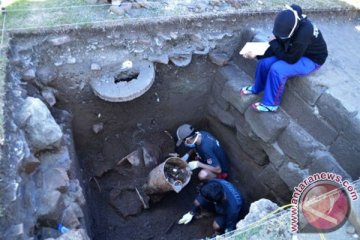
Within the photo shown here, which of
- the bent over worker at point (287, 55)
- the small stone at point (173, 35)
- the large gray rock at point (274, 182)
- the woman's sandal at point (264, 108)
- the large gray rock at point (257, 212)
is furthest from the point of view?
the small stone at point (173, 35)

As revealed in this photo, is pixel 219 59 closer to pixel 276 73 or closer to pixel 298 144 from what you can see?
pixel 276 73

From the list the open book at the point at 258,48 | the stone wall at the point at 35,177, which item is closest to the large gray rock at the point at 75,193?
the stone wall at the point at 35,177

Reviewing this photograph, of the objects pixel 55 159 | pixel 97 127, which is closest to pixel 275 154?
pixel 97 127

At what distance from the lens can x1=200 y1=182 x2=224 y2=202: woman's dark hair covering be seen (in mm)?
4648

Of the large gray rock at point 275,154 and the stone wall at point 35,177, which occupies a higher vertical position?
the stone wall at point 35,177

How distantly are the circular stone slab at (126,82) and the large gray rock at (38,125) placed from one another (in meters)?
0.96

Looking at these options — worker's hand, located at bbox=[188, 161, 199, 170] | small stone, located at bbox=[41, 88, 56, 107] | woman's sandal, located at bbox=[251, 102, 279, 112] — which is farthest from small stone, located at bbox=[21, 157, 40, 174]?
woman's sandal, located at bbox=[251, 102, 279, 112]

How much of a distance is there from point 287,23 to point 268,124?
132 cm

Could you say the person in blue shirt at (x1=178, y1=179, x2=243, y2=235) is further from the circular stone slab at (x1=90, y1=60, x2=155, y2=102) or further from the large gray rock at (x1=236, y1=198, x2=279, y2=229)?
the circular stone slab at (x1=90, y1=60, x2=155, y2=102)

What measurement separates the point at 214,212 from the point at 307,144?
1.58 m

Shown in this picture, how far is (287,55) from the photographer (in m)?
4.36

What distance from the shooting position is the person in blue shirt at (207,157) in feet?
17.6

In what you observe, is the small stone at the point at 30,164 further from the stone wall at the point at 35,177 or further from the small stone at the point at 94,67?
the small stone at the point at 94,67

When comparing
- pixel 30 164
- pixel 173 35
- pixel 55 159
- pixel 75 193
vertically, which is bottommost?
pixel 75 193
